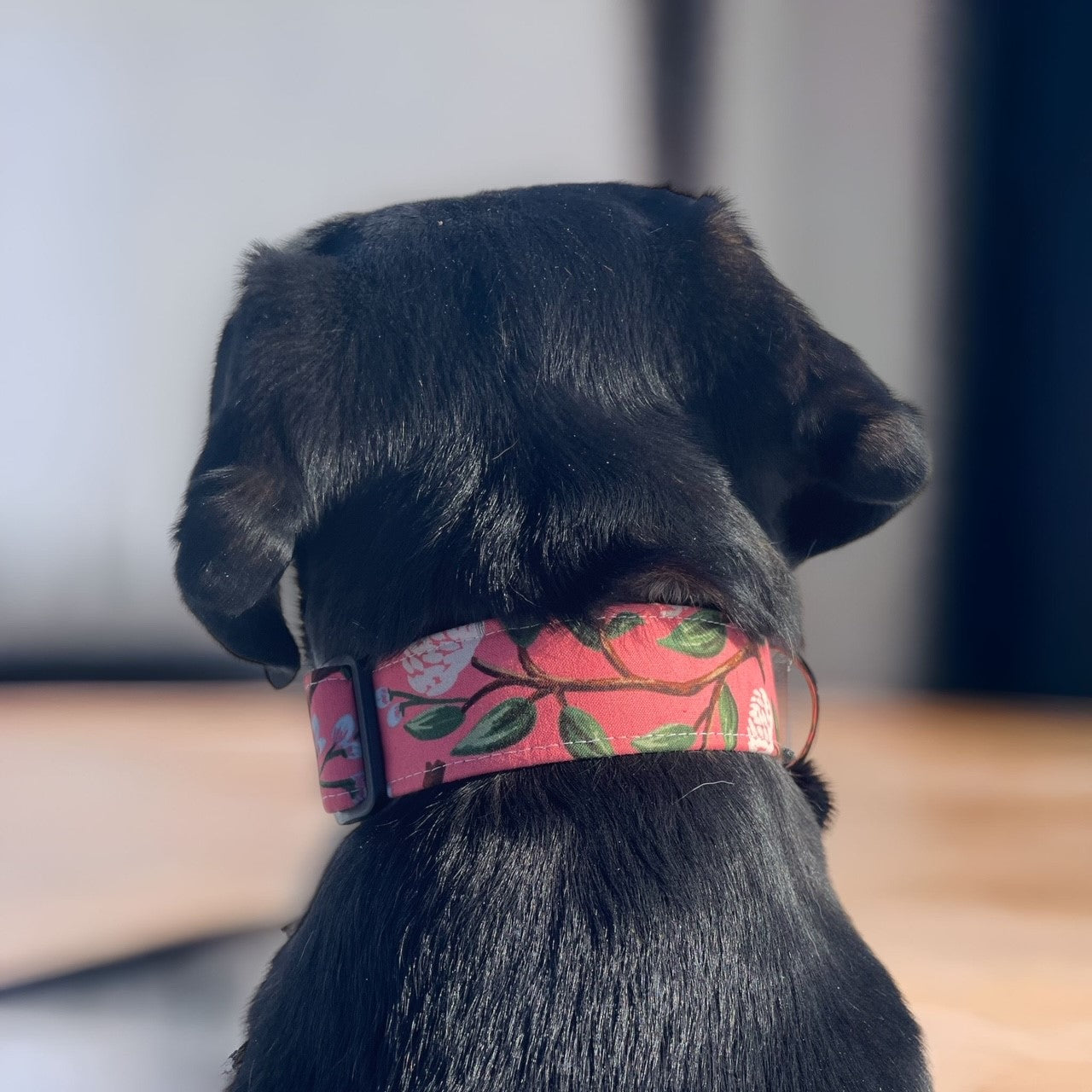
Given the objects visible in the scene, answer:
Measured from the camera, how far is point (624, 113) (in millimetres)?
3561

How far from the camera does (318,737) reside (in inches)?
32.1

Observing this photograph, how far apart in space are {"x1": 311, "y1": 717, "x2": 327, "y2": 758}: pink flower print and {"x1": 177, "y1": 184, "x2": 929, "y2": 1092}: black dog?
56 mm

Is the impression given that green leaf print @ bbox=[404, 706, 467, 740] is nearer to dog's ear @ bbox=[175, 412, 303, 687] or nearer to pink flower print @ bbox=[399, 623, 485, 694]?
pink flower print @ bbox=[399, 623, 485, 694]

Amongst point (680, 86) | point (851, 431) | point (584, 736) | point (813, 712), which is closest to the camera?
point (584, 736)

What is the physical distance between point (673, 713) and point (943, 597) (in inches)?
132

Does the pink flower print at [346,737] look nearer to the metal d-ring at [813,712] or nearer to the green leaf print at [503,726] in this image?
the green leaf print at [503,726]

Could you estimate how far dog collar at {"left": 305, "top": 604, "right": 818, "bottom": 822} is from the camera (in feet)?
2.37

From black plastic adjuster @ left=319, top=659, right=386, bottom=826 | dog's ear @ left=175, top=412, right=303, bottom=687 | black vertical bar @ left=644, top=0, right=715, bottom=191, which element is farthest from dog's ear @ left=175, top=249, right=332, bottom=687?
black vertical bar @ left=644, top=0, right=715, bottom=191

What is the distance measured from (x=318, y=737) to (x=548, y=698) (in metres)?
0.19

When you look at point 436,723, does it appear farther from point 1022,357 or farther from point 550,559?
point 1022,357

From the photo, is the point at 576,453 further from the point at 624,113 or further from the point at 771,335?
the point at 624,113

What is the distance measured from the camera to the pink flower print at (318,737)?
0.81 meters

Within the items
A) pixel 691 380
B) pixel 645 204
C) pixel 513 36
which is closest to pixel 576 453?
pixel 691 380

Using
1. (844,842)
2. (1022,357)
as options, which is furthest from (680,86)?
(844,842)
